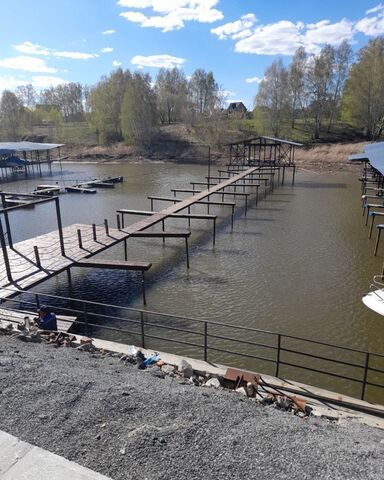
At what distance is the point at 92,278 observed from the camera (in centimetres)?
1536

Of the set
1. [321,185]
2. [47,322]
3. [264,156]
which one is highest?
[264,156]

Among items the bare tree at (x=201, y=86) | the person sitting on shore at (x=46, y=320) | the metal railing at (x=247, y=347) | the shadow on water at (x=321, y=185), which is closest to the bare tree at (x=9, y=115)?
the bare tree at (x=201, y=86)

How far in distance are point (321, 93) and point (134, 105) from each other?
121 feet

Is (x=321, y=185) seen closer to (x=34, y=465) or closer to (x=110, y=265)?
(x=110, y=265)

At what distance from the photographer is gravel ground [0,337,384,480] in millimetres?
4633

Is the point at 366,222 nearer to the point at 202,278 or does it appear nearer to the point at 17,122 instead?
the point at 202,278

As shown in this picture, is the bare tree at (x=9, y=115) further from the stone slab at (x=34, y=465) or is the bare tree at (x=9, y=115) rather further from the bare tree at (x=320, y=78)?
the stone slab at (x=34, y=465)

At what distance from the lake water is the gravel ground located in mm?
4374

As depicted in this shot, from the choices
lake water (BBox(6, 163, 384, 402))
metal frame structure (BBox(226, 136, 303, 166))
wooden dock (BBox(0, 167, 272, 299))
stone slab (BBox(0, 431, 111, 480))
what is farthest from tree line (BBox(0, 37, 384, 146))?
stone slab (BBox(0, 431, 111, 480))

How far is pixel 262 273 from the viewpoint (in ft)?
50.8

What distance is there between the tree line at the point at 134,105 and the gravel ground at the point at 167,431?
71.3 metres

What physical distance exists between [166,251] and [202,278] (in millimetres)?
3998

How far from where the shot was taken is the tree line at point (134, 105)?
73062 mm

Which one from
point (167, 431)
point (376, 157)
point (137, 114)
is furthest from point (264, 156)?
point (167, 431)
